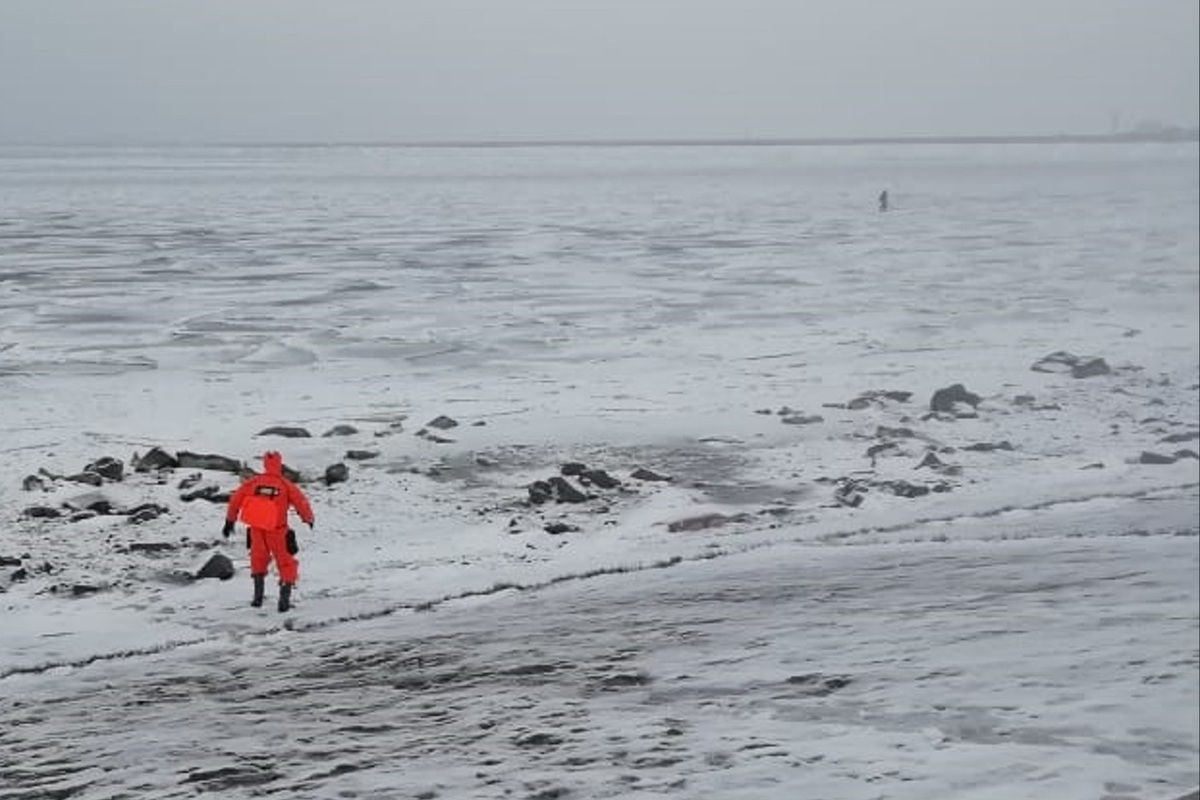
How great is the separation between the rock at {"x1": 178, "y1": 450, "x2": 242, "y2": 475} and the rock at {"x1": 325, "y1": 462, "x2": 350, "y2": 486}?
0.44 metres

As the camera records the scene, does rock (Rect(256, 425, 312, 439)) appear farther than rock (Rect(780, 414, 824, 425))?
No

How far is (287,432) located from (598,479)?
154cm

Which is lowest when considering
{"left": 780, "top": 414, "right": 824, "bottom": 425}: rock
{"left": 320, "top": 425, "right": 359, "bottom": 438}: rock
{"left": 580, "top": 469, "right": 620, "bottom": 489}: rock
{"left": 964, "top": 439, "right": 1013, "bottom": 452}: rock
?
{"left": 580, "top": 469, "right": 620, "bottom": 489}: rock

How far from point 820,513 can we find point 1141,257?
2526 mm

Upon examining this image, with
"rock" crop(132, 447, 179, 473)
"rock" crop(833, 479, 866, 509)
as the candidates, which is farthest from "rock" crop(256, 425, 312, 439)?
"rock" crop(833, 479, 866, 509)

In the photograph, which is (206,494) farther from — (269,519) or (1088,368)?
(1088,368)

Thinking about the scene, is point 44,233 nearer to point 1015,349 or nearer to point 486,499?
point 486,499

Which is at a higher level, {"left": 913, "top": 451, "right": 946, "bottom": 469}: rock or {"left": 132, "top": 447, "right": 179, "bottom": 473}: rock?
{"left": 132, "top": 447, "right": 179, "bottom": 473}: rock

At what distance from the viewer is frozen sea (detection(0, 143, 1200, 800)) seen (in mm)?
3500

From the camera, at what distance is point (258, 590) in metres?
4.62

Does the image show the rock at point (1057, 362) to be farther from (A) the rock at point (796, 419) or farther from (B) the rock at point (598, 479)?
(B) the rock at point (598, 479)

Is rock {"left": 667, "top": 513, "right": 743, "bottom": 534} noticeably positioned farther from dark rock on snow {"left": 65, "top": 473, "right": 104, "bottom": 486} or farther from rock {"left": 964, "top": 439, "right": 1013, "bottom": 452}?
dark rock on snow {"left": 65, "top": 473, "right": 104, "bottom": 486}

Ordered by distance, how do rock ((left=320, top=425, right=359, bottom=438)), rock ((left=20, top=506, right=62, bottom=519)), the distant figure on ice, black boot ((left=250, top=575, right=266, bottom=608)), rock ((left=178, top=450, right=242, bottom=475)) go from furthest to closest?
1. rock ((left=320, top=425, right=359, bottom=438))
2. rock ((left=178, top=450, right=242, bottom=475))
3. rock ((left=20, top=506, right=62, bottom=519))
4. black boot ((left=250, top=575, right=266, bottom=608))
5. the distant figure on ice

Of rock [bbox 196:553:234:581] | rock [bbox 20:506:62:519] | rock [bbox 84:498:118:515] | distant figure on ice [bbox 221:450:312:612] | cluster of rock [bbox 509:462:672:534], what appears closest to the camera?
distant figure on ice [bbox 221:450:312:612]
